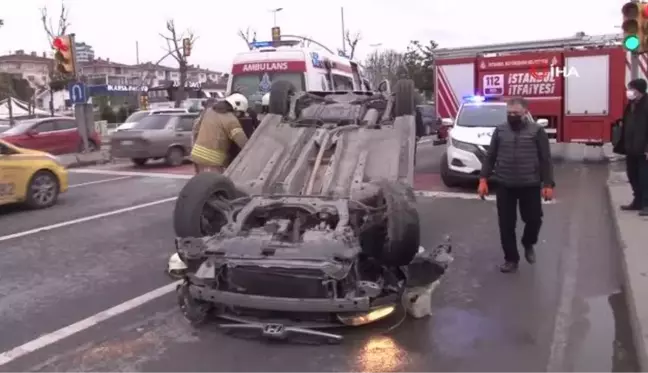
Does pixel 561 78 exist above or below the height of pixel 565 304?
above

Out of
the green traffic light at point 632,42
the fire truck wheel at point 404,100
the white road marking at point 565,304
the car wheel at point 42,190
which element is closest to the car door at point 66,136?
the car wheel at point 42,190

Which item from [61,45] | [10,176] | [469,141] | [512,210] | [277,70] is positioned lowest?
[512,210]

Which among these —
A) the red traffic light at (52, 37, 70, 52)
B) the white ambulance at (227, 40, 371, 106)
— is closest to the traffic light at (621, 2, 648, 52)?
the white ambulance at (227, 40, 371, 106)

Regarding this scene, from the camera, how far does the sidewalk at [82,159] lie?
66.8ft

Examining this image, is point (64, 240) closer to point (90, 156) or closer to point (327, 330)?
point (327, 330)

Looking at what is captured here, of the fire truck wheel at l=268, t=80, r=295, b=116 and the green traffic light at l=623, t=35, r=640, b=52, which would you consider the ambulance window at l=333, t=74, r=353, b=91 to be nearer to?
the green traffic light at l=623, t=35, r=640, b=52

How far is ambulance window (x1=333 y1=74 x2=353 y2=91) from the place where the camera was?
1742 centimetres

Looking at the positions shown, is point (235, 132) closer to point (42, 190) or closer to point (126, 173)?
point (42, 190)

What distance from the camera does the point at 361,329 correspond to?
532 cm

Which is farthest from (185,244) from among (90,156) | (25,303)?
(90,156)

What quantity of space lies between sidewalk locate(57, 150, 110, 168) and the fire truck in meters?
10.4

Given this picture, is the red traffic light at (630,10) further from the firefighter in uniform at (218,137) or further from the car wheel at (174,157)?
the car wheel at (174,157)

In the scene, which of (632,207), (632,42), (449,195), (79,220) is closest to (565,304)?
(632,207)

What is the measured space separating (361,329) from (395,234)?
0.77 metres
